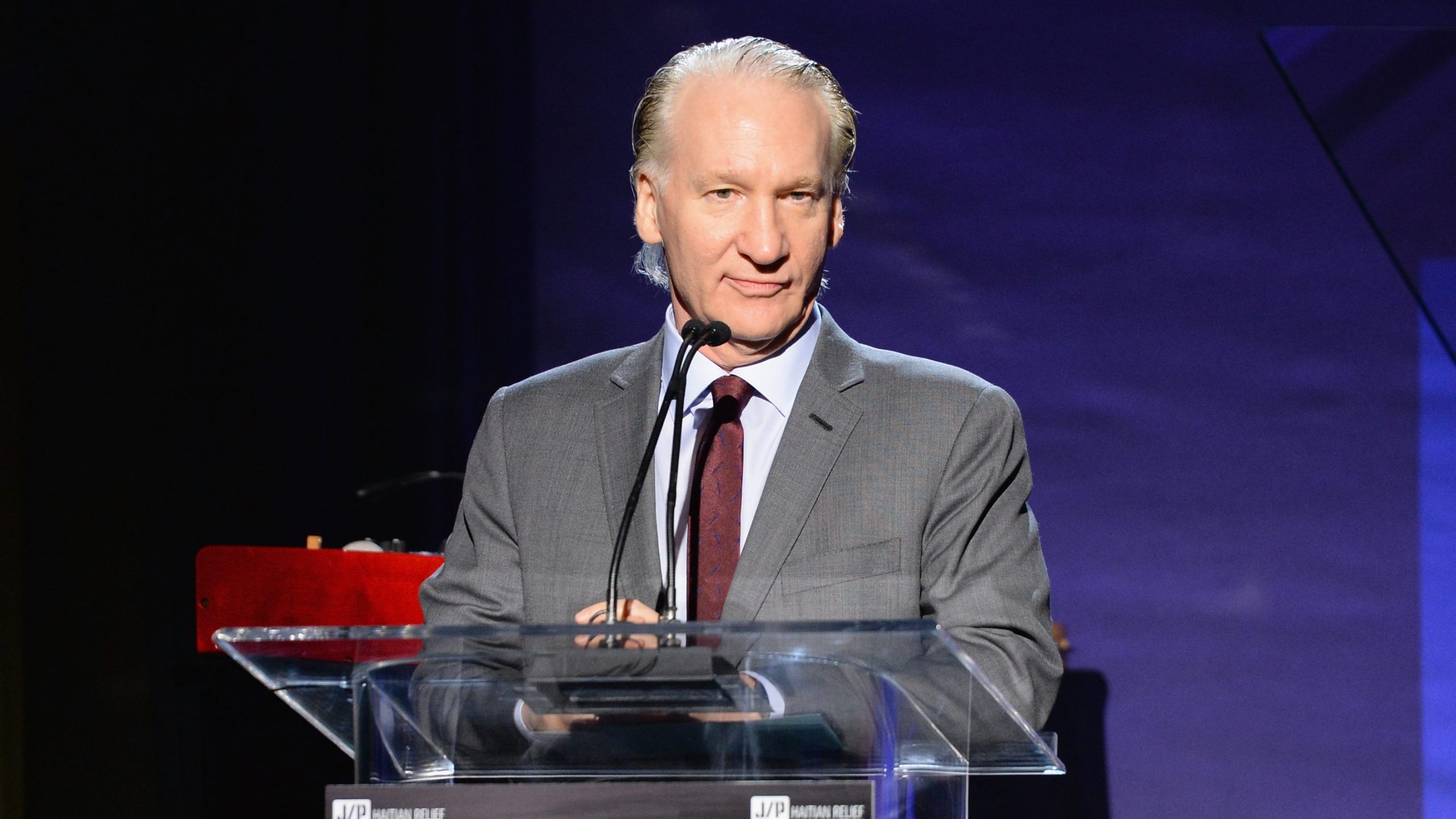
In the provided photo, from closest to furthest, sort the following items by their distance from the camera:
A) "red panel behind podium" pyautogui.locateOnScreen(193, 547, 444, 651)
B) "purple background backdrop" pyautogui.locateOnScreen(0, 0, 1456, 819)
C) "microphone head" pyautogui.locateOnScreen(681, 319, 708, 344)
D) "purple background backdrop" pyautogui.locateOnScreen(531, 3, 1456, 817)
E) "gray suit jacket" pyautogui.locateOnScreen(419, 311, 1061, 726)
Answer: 1. "microphone head" pyautogui.locateOnScreen(681, 319, 708, 344)
2. "gray suit jacket" pyautogui.locateOnScreen(419, 311, 1061, 726)
3. "red panel behind podium" pyautogui.locateOnScreen(193, 547, 444, 651)
4. "purple background backdrop" pyautogui.locateOnScreen(0, 0, 1456, 819)
5. "purple background backdrop" pyautogui.locateOnScreen(531, 3, 1456, 817)

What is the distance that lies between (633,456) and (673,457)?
1.51ft

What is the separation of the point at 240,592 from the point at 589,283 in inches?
50.0

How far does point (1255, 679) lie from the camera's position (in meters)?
2.96

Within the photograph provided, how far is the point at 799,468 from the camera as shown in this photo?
5.15 feet

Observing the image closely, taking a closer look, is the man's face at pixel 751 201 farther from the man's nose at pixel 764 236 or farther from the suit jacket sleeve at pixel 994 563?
the suit jacket sleeve at pixel 994 563

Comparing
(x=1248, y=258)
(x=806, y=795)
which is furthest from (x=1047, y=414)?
(x=806, y=795)

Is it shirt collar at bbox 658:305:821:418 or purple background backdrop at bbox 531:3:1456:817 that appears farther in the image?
purple background backdrop at bbox 531:3:1456:817

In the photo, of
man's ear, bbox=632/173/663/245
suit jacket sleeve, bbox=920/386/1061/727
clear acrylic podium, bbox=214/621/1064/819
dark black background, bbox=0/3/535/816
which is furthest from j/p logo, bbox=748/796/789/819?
dark black background, bbox=0/3/535/816

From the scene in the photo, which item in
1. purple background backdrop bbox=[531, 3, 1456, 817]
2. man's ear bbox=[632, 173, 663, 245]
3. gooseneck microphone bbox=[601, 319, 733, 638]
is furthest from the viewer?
purple background backdrop bbox=[531, 3, 1456, 817]

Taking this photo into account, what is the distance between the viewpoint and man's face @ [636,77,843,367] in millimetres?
1625

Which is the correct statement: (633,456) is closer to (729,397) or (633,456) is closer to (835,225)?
(729,397)

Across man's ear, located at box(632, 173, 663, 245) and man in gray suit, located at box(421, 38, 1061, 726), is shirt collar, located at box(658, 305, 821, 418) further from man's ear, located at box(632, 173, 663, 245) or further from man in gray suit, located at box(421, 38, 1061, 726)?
man's ear, located at box(632, 173, 663, 245)

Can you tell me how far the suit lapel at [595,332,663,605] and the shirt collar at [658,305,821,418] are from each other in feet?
0.10

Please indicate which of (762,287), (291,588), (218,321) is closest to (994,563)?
(762,287)
